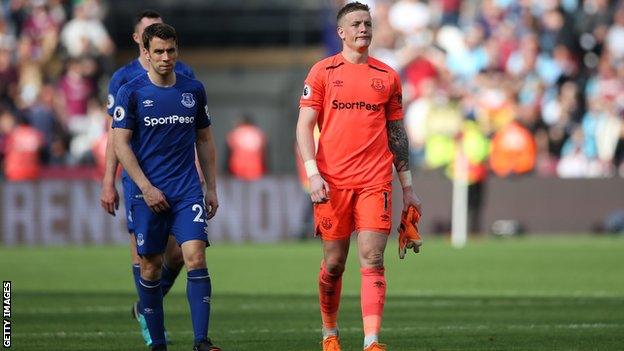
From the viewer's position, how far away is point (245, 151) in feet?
97.9

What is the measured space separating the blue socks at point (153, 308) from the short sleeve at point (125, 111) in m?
1.14

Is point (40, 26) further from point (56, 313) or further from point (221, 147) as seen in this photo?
point (56, 313)

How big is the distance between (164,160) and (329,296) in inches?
57.7

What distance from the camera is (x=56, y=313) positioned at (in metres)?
14.1

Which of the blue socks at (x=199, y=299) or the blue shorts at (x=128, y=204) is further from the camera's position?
the blue shorts at (x=128, y=204)

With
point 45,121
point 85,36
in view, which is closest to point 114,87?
point 45,121

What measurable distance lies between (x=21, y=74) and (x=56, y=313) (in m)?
17.2

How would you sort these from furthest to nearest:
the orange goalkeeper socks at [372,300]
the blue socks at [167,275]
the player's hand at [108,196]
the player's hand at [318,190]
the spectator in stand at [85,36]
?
the spectator in stand at [85,36]
the blue socks at [167,275]
the player's hand at [108,196]
the player's hand at [318,190]
the orange goalkeeper socks at [372,300]

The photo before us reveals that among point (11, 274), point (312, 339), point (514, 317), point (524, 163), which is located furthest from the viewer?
point (524, 163)

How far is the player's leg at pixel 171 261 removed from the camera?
38.9 ft

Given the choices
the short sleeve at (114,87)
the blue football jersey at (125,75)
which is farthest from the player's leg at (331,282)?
the short sleeve at (114,87)

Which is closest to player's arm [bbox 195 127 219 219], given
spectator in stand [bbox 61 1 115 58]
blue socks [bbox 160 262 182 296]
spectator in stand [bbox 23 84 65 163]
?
blue socks [bbox 160 262 182 296]

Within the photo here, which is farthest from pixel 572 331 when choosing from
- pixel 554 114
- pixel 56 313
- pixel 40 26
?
pixel 40 26

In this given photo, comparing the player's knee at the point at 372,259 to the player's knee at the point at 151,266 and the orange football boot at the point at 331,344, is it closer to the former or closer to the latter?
the orange football boot at the point at 331,344
